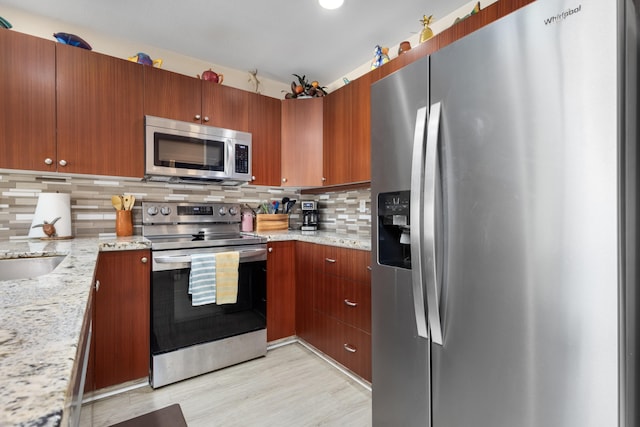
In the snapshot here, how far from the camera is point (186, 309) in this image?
6.44ft

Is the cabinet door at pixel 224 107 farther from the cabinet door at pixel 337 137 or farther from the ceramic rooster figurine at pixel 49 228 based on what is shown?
the ceramic rooster figurine at pixel 49 228

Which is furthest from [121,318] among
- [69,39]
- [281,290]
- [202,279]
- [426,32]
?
[426,32]

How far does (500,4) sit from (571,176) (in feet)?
3.55

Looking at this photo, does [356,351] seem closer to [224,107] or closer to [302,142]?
[302,142]

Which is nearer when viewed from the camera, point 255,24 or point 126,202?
point 255,24

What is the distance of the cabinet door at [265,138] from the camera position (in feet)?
8.56

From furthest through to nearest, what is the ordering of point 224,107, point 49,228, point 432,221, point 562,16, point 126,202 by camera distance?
point 224,107 → point 126,202 → point 49,228 → point 432,221 → point 562,16

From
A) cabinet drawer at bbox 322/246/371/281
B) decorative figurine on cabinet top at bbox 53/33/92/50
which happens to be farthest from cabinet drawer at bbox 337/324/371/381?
decorative figurine on cabinet top at bbox 53/33/92/50

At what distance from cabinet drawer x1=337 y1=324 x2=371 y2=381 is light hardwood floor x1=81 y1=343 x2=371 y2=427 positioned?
0.33ft

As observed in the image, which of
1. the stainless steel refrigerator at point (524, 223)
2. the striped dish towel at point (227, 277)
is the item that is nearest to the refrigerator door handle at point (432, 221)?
the stainless steel refrigerator at point (524, 223)

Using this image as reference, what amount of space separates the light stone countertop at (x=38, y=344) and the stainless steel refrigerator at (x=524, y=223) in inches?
39.1

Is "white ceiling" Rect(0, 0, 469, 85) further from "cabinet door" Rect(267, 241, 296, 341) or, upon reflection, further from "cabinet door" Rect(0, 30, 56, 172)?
"cabinet door" Rect(267, 241, 296, 341)

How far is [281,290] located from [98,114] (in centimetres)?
174

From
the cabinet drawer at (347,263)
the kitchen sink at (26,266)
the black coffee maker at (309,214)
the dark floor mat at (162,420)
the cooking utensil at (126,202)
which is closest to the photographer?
the dark floor mat at (162,420)
